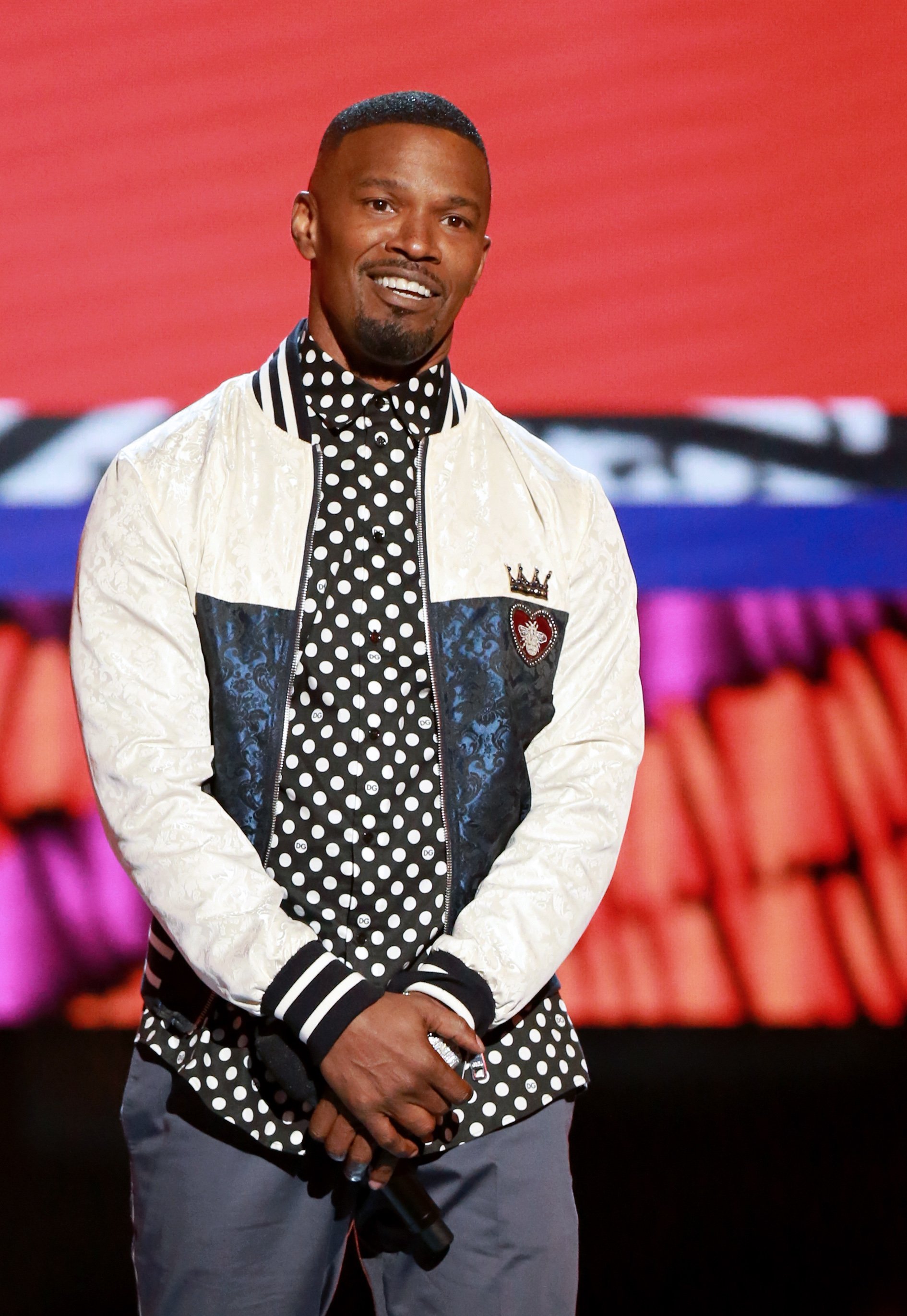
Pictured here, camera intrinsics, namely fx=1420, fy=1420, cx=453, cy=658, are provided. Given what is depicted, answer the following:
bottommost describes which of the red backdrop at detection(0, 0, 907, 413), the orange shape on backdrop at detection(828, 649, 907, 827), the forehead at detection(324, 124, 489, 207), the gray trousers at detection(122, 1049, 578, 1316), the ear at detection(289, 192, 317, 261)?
the gray trousers at detection(122, 1049, 578, 1316)

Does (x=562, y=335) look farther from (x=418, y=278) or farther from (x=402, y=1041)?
(x=402, y=1041)

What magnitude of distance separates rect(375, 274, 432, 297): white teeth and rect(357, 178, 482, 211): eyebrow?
0.30 ft

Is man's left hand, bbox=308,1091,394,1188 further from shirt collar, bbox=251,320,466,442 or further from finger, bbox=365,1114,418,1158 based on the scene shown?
shirt collar, bbox=251,320,466,442

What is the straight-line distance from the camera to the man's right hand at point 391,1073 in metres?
1.24

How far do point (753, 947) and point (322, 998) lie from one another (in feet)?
5.72

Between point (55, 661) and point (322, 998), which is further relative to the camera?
point (55, 661)

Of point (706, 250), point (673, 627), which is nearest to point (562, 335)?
point (706, 250)

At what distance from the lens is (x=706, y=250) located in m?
2.60

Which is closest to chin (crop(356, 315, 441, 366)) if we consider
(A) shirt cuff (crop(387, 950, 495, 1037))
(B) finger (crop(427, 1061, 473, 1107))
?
(A) shirt cuff (crop(387, 950, 495, 1037))

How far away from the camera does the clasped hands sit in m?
1.24

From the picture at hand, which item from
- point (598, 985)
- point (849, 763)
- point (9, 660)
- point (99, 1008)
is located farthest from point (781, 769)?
point (9, 660)

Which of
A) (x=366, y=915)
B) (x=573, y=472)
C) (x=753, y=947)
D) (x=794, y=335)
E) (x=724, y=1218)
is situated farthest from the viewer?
(x=753, y=947)

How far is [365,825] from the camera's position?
1.38 m

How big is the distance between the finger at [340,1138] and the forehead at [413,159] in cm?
92
